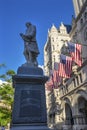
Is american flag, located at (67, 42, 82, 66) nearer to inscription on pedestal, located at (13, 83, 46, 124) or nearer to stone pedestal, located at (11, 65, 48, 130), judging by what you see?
stone pedestal, located at (11, 65, 48, 130)

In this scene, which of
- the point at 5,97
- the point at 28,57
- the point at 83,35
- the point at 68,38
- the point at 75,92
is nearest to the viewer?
the point at 28,57

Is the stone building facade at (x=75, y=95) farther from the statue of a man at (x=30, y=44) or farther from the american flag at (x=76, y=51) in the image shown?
the statue of a man at (x=30, y=44)

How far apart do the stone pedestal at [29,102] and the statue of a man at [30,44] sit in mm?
1139

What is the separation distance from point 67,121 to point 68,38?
28.3 metres

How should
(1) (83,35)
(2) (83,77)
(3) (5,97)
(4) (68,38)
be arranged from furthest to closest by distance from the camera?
1. (4) (68,38)
2. (1) (83,35)
3. (2) (83,77)
4. (3) (5,97)

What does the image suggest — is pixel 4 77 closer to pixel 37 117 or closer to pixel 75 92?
pixel 75 92

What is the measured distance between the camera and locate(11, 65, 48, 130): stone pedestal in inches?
403

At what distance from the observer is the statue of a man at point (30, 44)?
41.2ft

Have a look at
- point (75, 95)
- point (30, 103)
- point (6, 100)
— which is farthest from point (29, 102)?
point (75, 95)

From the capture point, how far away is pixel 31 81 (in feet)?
36.9

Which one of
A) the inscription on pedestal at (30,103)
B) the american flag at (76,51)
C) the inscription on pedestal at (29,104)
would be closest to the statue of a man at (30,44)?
the inscription on pedestal at (29,104)

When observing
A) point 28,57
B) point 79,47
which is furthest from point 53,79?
point 28,57

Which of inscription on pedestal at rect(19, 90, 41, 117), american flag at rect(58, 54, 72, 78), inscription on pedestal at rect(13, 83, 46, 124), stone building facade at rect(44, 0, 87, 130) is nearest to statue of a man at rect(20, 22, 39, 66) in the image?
inscription on pedestal at rect(13, 83, 46, 124)

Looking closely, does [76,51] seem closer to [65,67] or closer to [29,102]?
[65,67]
